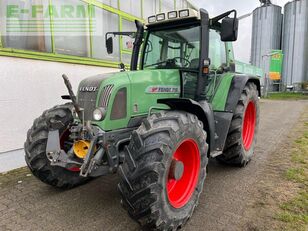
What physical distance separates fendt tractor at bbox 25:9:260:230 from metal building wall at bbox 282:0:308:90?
103 ft

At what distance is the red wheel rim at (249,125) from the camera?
5000 millimetres

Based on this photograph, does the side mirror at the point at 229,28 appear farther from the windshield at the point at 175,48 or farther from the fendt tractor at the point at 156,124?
the windshield at the point at 175,48

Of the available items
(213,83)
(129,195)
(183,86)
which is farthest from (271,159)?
(129,195)

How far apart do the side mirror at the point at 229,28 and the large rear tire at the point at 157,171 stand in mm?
1165

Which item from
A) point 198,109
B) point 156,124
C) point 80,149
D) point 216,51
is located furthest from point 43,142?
point 216,51

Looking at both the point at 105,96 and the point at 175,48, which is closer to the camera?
the point at 105,96

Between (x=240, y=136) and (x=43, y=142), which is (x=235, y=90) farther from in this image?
(x=43, y=142)

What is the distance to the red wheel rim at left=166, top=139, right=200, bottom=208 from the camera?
2.95 m

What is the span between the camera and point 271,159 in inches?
195

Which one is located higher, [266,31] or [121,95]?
[266,31]

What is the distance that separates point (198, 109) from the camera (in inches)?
128

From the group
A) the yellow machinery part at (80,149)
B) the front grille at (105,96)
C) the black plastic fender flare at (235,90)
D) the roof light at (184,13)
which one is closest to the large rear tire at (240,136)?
the black plastic fender flare at (235,90)

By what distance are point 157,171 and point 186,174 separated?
0.83 m

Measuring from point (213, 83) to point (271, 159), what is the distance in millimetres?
2029
